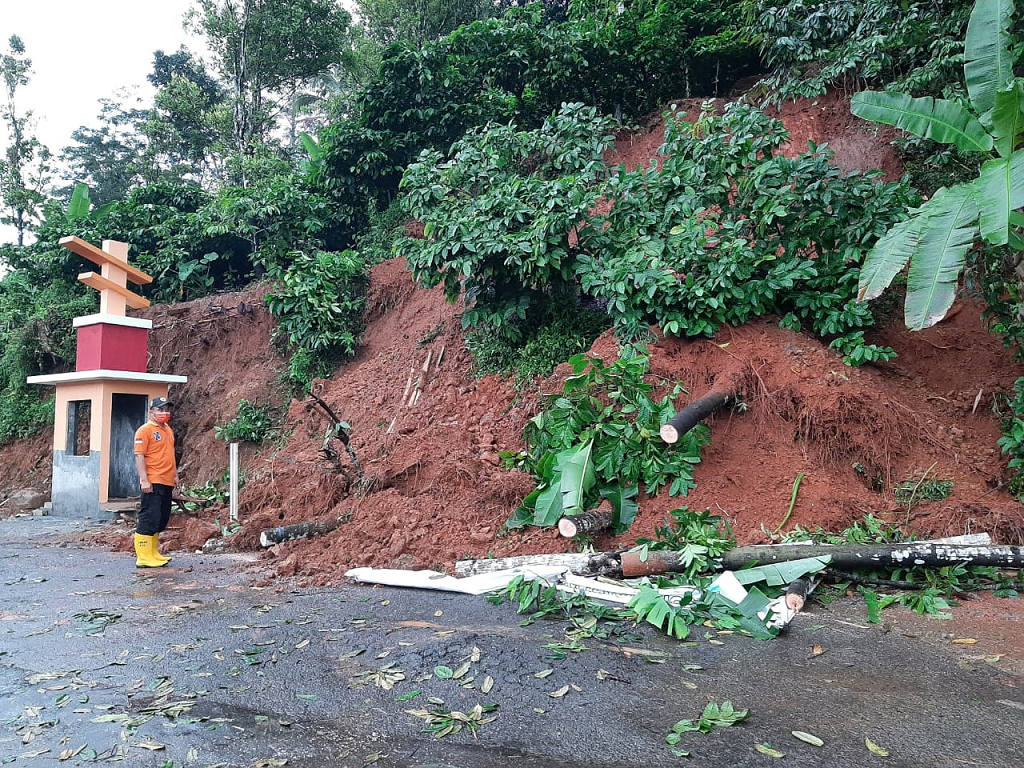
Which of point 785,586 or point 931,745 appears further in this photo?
point 785,586

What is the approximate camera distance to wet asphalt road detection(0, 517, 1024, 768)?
3.05 m

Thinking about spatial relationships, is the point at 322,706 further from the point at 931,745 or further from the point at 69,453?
the point at 69,453

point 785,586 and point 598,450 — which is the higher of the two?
point 598,450

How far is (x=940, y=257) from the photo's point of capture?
230 inches

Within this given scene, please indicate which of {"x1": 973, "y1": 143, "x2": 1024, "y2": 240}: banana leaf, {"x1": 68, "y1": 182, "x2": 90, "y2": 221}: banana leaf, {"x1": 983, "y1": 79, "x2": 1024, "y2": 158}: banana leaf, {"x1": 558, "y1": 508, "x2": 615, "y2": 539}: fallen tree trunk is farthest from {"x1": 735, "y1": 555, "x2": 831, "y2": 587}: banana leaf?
{"x1": 68, "y1": 182, "x2": 90, "y2": 221}: banana leaf

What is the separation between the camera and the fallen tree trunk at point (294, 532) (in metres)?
7.71

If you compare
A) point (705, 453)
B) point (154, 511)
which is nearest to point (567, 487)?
point (705, 453)

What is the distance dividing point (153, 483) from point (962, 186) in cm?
859

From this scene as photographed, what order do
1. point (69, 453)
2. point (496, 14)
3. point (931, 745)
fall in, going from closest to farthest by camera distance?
point (931, 745)
point (69, 453)
point (496, 14)

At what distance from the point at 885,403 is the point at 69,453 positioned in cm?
1233

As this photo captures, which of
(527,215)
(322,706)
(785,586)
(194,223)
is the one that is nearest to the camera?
(322,706)

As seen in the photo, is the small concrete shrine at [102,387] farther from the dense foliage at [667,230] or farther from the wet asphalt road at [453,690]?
the wet asphalt road at [453,690]

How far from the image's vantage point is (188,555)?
7.96 meters

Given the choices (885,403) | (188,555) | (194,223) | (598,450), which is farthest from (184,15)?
(885,403)
